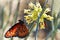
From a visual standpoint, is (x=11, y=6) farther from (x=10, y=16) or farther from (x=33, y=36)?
(x=33, y=36)

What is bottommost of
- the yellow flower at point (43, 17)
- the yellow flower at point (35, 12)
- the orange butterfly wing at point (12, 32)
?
the orange butterfly wing at point (12, 32)

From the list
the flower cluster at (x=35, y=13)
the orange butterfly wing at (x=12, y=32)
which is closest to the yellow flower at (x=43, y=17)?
the flower cluster at (x=35, y=13)

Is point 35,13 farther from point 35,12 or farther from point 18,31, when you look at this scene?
point 18,31

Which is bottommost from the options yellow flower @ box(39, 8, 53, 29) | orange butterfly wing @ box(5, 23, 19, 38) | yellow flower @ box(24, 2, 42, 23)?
orange butterfly wing @ box(5, 23, 19, 38)

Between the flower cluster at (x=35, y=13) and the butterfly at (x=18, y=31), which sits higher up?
the flower cluster at (x=35, y=13)

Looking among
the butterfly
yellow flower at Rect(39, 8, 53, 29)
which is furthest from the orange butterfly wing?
yellow flower at Rect(39, 8, 53, 29)

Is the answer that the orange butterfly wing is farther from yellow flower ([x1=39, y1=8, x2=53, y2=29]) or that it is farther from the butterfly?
yellow flower ([x1=39, y1=8, x2=53, y2=29])

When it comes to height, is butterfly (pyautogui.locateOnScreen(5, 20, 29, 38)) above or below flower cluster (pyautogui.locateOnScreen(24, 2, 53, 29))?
below

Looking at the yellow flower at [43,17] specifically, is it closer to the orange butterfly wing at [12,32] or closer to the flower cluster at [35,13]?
the flower cluster at [35,13]

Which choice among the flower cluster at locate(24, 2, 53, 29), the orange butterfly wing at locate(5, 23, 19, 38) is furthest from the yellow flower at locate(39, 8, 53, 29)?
the orange butterfly wing at locate(5, 23, 19, 38)
